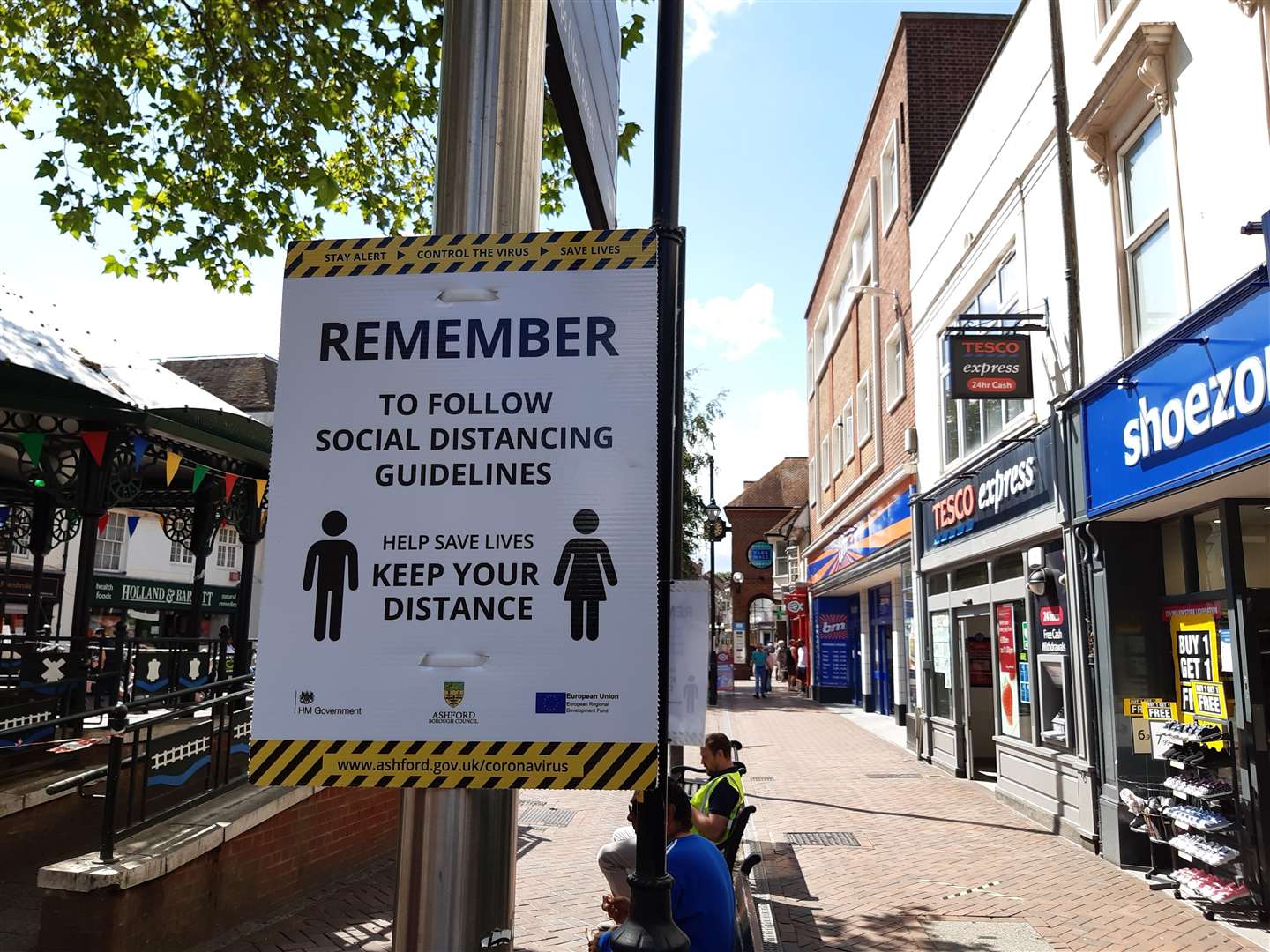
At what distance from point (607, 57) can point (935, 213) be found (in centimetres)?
1315

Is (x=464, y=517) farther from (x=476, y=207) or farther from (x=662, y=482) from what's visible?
(x=476, y=207)

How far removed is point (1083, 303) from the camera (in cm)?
957

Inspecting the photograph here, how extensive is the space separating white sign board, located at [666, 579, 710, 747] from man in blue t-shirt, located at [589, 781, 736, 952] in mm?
1621

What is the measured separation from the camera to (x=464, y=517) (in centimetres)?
185

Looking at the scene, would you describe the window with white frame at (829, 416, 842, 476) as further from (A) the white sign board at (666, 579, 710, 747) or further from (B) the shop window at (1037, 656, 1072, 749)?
(A) the white sign board at (666, 579, 710, 747)

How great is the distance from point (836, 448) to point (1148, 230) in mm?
17507

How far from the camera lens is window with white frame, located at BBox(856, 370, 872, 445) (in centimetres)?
2095

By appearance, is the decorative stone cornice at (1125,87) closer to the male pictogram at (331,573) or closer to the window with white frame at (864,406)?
the male pictogram at (331,573)

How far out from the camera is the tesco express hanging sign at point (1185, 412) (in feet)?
20.7

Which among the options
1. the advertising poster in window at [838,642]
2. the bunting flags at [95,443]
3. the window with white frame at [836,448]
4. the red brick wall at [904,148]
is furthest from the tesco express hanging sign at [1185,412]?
the advertising poster in window at [838,642]

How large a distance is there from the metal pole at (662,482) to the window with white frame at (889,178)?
1592 centimetres

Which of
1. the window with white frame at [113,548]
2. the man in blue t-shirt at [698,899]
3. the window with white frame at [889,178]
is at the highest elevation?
the window with white frame at [889,178]

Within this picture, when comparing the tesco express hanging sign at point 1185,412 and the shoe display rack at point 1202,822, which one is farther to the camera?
the shoe display rack at point 1202,822

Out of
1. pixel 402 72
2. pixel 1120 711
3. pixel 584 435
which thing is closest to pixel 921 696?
pixel 1120 711
